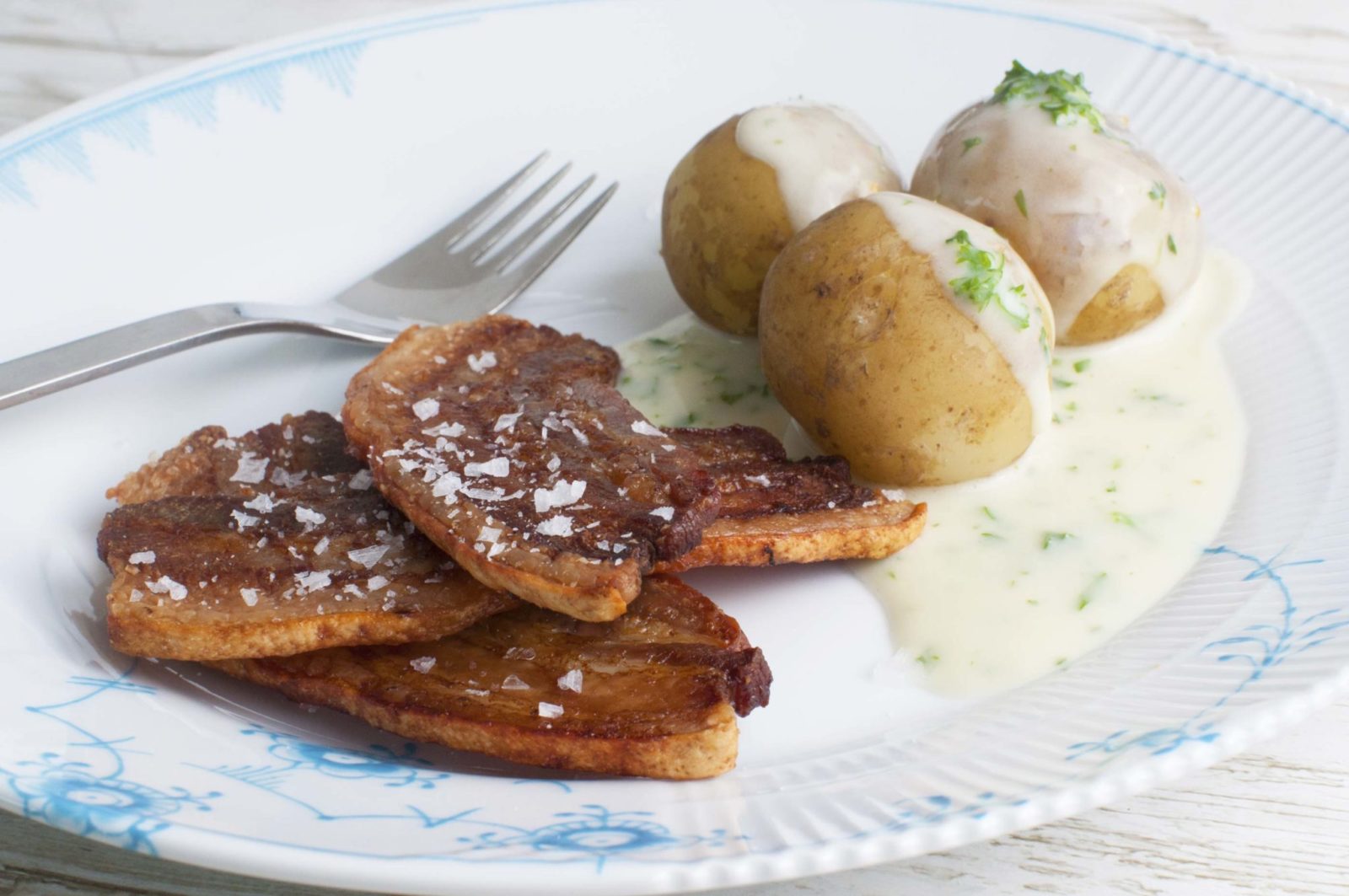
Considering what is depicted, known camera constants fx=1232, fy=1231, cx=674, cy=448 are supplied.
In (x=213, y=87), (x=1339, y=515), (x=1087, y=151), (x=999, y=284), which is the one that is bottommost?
(x=1339, y=515)

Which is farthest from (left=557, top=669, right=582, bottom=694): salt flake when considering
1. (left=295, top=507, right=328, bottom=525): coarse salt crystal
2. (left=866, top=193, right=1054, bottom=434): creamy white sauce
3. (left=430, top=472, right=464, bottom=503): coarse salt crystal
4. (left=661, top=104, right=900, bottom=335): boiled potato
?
(left=661, top=104, right=900, bottom=335): boiled potato

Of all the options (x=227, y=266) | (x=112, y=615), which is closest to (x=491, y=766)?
(x=112, y=615)

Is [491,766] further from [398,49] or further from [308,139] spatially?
[398,49]

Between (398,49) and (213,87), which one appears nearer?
(213,87)

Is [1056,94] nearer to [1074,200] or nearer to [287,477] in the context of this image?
[1074,200]

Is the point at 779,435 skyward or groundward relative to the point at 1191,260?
groundward

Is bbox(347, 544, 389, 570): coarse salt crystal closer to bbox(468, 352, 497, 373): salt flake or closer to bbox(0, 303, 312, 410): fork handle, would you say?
bbox(468, 352, 497, 373): salt flake

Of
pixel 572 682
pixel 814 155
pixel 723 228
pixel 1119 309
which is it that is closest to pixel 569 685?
pixel 572 682
